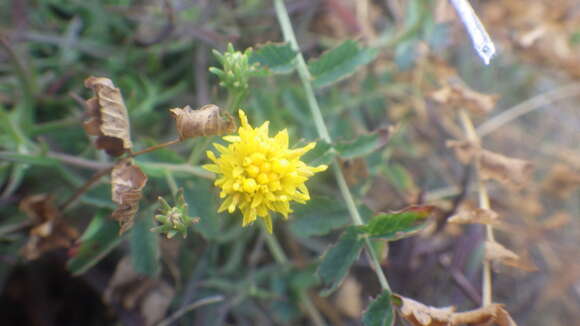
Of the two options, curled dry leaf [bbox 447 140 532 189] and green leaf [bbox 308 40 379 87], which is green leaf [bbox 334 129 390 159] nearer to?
green leaf [bbox 308 40 379 87]

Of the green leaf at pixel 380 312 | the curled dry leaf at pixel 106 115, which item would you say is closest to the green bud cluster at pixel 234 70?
the curled dry leaf at pixel 106 115

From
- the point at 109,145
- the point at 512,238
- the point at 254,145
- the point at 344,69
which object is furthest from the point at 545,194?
the point at 109,145

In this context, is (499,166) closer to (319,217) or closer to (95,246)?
(319,217)

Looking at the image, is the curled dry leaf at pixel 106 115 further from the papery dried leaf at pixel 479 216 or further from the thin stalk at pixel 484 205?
the thin stalk at pixel 484 205

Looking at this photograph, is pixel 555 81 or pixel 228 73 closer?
pixel 228 73

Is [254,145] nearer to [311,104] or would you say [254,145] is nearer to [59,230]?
[311,104]
